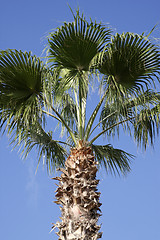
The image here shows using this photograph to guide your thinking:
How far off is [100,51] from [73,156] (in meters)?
2.17

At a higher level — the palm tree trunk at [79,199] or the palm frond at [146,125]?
the palm frond at [146,125]

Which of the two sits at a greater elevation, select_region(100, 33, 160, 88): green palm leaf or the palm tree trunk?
select_region(100, 33, 160, 88): green palm leaf

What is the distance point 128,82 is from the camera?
23.5 feet

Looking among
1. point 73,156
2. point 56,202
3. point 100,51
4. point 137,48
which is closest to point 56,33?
point 100,51

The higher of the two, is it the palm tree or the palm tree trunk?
the palm tree

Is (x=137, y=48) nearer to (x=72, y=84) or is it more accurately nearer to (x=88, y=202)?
(x=72, y=84)

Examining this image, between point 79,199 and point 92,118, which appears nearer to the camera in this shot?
point 79,199

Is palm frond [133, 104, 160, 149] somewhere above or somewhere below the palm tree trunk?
above

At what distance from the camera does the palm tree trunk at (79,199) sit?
18.8ft

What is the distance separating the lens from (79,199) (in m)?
5.91

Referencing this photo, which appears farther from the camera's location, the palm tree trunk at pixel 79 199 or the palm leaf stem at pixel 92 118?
the palm leaf stem at pixel 92 118

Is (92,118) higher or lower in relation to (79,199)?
higher

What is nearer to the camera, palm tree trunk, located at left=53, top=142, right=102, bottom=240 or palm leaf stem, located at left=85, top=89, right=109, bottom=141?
palm tree trunk, located at left=53, top=142, right=102, bottom=240

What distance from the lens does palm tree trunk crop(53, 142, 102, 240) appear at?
5.73m
